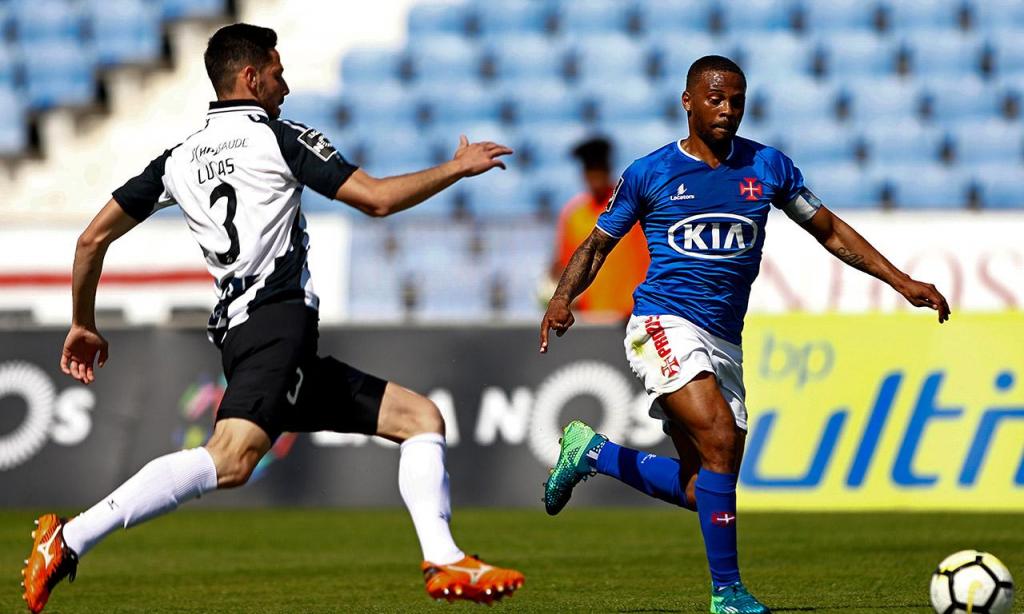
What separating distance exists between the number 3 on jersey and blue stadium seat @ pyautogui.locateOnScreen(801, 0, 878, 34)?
12.0 metres

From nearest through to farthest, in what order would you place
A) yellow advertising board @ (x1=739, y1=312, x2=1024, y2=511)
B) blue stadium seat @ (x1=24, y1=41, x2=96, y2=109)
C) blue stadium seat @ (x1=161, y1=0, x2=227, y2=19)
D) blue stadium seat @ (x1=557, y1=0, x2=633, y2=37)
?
yellow advertising board @ (x1=739, y1=312, x2=1024, y2=511), blue stadium seat @ (x1=557, y1=0, x2=633, y2=37), blue stadium seat @ (x1=24, y1=41, x2=96, y2=109), blue stadium seat @ (x1=161, y1=0, x2=227, y2=19)

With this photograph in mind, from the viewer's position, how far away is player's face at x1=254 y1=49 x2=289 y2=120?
588 cm

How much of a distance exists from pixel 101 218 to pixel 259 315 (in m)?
0.75

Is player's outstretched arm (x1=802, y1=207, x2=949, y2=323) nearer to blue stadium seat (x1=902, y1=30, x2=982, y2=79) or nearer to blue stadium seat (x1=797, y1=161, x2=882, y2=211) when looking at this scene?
blue stadium seat (x1=797, y1=161, x2=882, y2=211)

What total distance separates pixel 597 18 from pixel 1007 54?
3908 mm

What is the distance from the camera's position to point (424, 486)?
5816 mm

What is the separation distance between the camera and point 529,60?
16.9 meters

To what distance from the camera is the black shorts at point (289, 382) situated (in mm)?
5691

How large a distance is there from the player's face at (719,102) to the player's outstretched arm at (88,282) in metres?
2.06

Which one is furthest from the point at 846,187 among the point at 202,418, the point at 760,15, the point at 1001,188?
the point at 202,418

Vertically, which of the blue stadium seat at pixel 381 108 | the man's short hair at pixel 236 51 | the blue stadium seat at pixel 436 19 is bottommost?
the man's short hair at pixel 236 51

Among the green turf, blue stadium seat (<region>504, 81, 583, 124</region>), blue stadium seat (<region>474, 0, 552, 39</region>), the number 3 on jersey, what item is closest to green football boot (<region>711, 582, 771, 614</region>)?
the green turf

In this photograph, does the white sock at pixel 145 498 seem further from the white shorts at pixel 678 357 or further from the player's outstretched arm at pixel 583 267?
the white shorts at pixel 678 357

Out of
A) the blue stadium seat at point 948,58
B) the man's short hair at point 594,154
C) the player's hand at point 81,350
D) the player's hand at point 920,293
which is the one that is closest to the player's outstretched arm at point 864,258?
the player's hand at point 920,293
